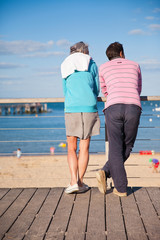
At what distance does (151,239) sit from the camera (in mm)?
1895

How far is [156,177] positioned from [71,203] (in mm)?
7947

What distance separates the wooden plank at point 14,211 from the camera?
215cm

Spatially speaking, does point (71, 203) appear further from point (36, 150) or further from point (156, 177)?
point (36, 150)

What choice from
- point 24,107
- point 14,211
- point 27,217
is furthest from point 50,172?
point 24,107

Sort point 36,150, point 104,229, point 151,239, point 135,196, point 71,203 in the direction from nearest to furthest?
point 151,239 → point 104,229 → point 71,203 → point 135,196 → point 36,150

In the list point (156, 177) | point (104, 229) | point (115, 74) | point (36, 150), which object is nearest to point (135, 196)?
point (104, 229)

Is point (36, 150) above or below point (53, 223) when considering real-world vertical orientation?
below

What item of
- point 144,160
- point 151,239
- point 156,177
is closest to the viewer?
point 151,239

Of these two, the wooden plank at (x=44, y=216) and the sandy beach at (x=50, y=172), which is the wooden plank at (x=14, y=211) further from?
the sandy beach at (x=50, y=172)

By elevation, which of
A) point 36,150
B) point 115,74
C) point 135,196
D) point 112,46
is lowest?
point 36,150

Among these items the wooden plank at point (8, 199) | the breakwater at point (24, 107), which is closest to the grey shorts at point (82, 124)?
the wooden plank at point (8, 199)

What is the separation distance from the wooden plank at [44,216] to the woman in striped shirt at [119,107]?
18.3 inches

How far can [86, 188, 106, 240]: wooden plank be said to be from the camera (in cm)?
197

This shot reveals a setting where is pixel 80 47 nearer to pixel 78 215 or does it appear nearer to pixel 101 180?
pixel 101 180
